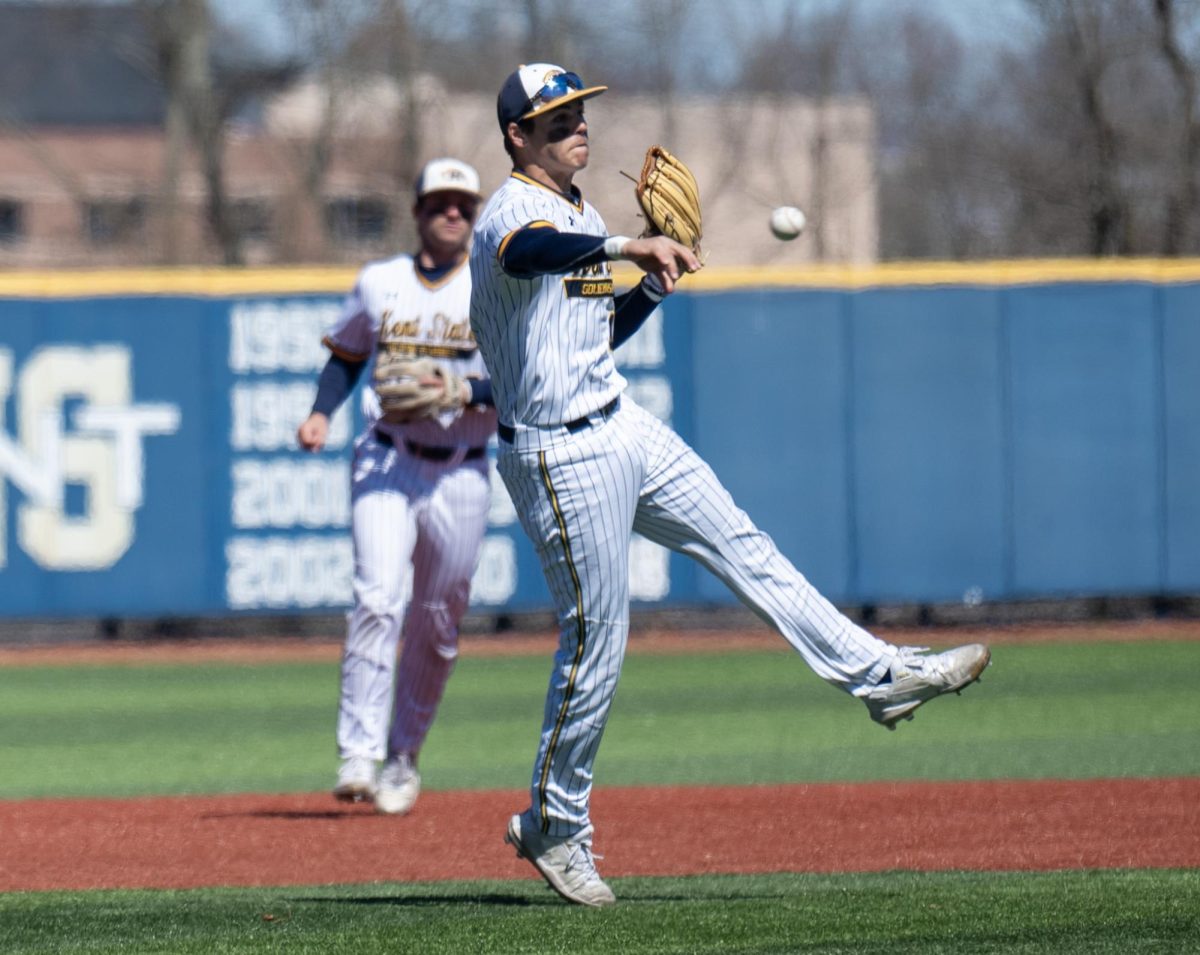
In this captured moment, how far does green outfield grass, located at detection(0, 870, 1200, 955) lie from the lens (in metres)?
3.91

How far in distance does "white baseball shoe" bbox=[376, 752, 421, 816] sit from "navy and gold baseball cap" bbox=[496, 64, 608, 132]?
252 cm

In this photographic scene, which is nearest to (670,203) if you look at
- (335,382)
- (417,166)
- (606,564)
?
(606,564)

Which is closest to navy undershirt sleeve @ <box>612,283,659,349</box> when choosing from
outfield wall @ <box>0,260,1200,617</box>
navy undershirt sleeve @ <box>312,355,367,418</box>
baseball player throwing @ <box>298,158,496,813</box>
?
baseball player throwing @ <box>298,158,496,813</box>

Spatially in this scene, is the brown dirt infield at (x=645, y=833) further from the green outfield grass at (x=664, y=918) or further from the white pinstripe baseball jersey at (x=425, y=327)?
the white pinstripe baseball jersey at (x=425, y=327)

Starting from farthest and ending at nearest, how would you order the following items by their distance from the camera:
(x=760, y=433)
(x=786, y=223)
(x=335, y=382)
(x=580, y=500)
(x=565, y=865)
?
1. (x=760, y=433)
2. (x=335, y=382)
3. (x=786, y=223)
4. (x=565, y=865)
5. (x=580, y=500)

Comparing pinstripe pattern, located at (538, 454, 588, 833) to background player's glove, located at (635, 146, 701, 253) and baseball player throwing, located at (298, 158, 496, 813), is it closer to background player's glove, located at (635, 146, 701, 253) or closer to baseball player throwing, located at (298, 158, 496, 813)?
background player's glove, located at (635, 146, 701, 253)

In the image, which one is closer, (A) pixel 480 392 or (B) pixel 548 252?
(B) pixel 548 252

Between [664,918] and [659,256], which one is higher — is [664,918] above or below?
below

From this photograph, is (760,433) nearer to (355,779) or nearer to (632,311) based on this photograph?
(355,779)

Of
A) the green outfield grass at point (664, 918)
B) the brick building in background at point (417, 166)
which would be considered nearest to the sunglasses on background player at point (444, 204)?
the green outfield grass at point (664, 918)

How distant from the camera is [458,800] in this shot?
663 centimetres

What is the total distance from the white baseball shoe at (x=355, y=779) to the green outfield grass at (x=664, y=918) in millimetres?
1219

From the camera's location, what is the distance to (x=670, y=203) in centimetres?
445

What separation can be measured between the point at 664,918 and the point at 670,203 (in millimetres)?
1562
